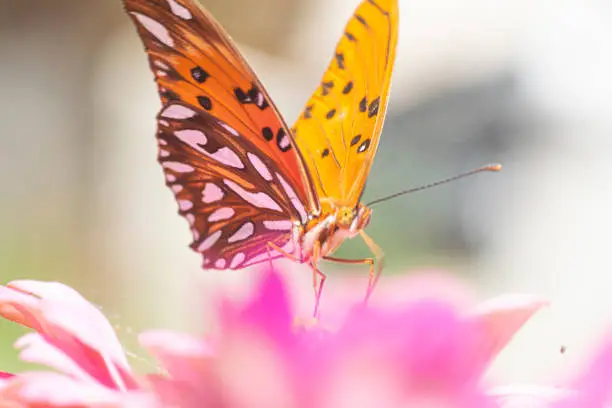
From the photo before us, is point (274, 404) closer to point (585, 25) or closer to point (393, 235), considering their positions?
point (393, 235)

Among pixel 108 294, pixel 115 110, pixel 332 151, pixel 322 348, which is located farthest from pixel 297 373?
pixel 115 110

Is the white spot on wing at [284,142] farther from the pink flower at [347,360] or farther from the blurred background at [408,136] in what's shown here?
the blurred background at [408,136]

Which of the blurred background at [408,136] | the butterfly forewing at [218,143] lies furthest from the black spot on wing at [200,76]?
the blurred background at [408,136]

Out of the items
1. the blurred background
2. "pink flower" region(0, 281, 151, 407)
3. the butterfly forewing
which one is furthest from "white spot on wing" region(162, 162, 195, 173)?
the blurred background

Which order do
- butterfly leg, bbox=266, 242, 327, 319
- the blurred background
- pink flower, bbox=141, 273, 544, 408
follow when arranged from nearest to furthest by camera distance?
pink flower, bbox=141, 273, 544, 408 < butterfly leg, bbox=266, 242, 327, 319 < the blurred background

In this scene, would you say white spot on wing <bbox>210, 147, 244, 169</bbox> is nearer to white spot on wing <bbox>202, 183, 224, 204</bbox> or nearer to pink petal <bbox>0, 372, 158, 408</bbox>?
white spot on wing <bbox>202, 183, 224, 204</bbox>

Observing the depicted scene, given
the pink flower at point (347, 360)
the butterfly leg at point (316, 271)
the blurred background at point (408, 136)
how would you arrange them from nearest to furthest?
the pink flower at point (347, 360) → the butterfly leg at point (316, 271) → the blurred background at point (408, 136)
